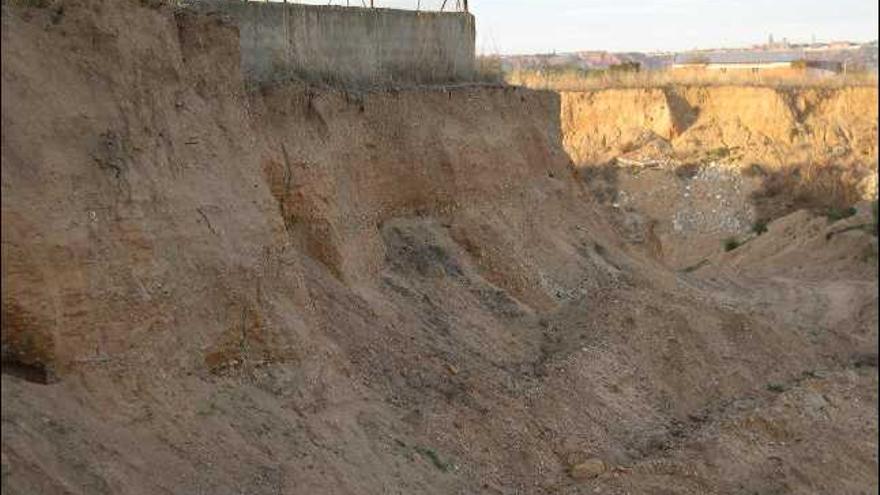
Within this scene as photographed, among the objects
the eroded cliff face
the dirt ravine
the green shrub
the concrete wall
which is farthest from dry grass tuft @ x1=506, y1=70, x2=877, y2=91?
the concrete wall

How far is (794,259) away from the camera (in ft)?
78.7

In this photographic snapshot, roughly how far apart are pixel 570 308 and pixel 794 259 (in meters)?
10.2

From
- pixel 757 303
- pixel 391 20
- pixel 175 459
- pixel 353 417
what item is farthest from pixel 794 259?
pixel 175 459

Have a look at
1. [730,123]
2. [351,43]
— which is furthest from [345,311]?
[730,123]

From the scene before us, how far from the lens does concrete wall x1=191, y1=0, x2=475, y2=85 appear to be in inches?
508

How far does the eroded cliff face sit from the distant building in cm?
182

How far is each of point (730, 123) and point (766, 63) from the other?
18.9 feet

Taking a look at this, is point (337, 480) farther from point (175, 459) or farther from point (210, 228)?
point (210, 228)

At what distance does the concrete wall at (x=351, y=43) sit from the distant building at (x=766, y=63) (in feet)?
80.9

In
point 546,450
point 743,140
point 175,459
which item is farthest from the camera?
point 743,140

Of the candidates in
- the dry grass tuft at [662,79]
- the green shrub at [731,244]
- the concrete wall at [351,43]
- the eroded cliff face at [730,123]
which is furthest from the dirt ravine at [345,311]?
the dry grass tuft at [662,79]

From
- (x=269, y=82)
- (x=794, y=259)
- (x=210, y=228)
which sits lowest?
(x=794, y=259)

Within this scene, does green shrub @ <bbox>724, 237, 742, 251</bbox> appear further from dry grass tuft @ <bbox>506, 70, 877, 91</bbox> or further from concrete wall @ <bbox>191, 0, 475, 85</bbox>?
concrete wall @ <bbox>191, 0, 475, 85</bbox>

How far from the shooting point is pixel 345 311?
11.9m
